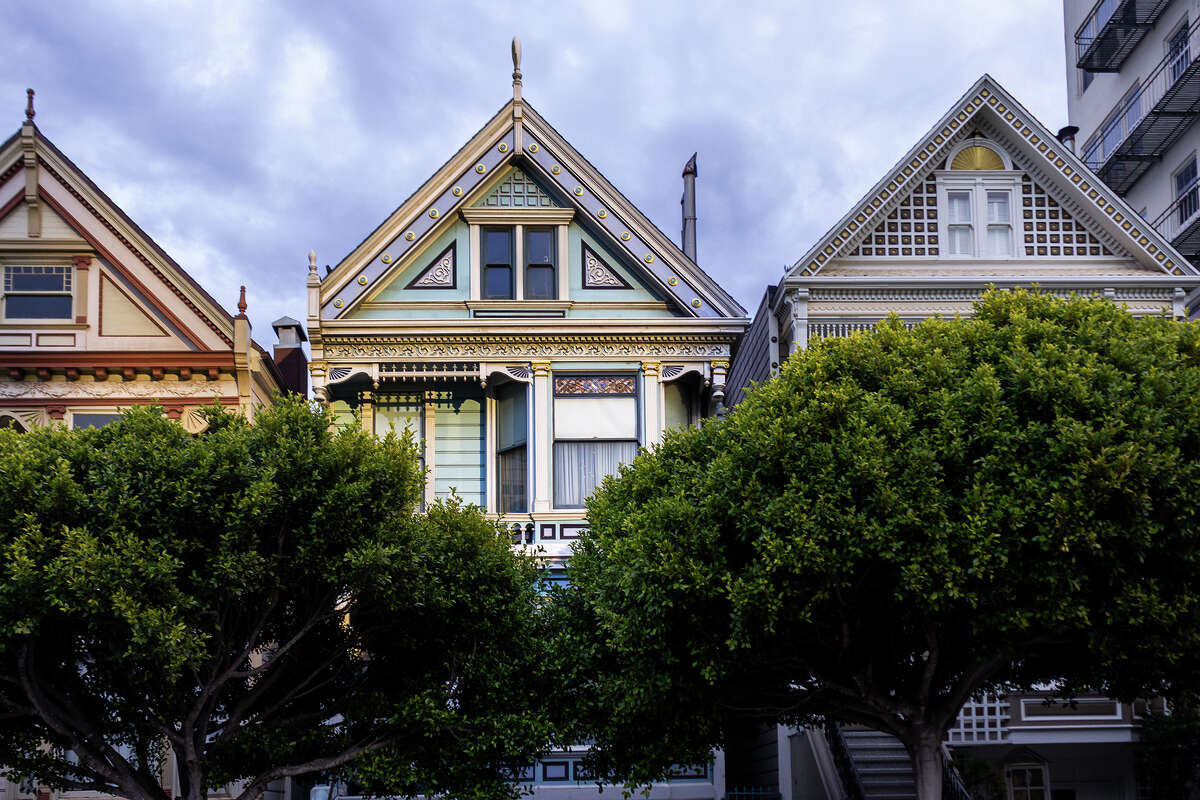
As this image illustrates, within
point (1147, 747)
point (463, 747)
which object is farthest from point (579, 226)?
point (1147, 747)

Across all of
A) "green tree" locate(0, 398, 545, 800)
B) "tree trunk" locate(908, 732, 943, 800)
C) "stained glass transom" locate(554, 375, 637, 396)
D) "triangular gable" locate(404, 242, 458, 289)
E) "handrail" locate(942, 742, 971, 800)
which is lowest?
"handrail" locate(942, 742, 971, 800)

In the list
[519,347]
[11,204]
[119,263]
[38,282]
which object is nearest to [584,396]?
[519,347]

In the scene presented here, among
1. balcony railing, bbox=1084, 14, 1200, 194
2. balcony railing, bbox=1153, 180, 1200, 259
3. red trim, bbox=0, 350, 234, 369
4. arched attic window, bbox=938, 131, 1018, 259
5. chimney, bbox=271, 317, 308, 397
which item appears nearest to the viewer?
red trim, bbox=0, 350, 234, 369

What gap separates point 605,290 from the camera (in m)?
27.7

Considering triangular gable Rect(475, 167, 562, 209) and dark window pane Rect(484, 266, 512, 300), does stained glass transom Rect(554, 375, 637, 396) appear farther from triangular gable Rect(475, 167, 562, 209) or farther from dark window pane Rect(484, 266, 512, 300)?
triangular gable Rect(475, 167, 562, 209)

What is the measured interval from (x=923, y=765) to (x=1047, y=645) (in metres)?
2.67

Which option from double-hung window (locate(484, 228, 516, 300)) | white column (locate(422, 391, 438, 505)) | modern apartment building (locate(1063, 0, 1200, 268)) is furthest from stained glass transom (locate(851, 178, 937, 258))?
modern apartment building (locate(1063, 0, 1200, 268))

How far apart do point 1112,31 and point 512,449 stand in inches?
1142

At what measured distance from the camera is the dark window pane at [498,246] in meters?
27.9

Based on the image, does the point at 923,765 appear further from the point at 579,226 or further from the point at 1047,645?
the point at 579,226

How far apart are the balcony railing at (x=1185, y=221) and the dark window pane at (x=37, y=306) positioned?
30406mm

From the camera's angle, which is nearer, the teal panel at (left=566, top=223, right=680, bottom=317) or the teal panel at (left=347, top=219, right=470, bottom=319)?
the teal panel at (left=347, top=219, right=470, bottom=319)

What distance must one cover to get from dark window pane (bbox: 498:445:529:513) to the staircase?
26.9 feet

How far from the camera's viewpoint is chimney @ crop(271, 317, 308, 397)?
116 feet
